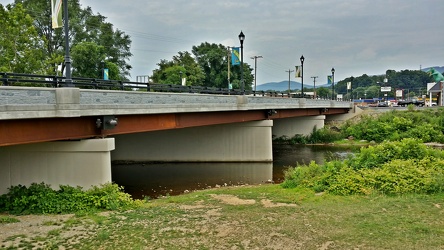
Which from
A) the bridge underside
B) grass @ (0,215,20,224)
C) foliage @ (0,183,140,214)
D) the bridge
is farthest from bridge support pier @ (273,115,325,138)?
grass @ (0,215,20,224)

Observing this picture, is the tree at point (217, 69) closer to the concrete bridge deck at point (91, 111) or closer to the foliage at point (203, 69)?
the foliage at point (203, 69)

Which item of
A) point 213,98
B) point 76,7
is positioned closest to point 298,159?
point 213,98

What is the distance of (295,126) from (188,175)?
79.6 feet

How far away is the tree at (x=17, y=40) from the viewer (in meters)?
32.4

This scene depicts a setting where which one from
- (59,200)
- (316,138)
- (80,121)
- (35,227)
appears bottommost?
(316,138)

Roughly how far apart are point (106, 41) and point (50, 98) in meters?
54.6

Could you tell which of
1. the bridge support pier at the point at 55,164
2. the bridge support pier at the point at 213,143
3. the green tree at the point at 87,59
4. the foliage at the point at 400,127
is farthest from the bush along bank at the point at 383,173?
the green tree at the point at 87,59

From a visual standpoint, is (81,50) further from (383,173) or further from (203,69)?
(383,173)

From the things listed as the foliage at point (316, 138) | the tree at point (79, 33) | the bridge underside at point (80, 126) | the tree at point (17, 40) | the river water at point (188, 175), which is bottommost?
Result: the river water at point (188, 175)

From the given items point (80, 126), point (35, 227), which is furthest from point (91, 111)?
point (35, 227)

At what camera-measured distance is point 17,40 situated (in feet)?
109

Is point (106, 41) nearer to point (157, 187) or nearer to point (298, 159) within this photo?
point (298, 159)

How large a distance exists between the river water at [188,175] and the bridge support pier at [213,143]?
0.73 m

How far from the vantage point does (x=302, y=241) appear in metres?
8.76
